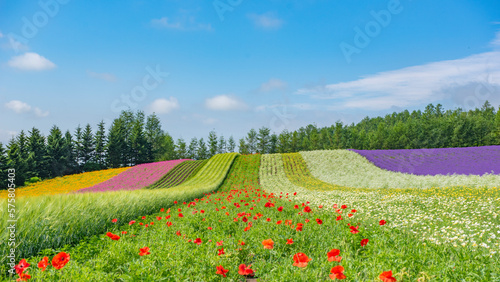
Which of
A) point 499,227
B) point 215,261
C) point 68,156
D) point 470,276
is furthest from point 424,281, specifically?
A: point 68,156

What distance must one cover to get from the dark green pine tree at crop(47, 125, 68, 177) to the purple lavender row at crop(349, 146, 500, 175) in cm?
5233

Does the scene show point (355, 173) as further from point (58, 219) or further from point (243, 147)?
point (243, 147)

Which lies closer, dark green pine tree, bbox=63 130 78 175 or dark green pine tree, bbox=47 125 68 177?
dark green pine tree, bbox=47 125 68 177

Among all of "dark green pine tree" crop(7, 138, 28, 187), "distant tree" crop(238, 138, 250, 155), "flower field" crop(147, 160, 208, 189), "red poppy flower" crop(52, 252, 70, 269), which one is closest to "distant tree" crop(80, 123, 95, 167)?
"dark green pine tree" crop(7, 138, 28, 187)

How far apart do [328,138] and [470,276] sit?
88.0 metres

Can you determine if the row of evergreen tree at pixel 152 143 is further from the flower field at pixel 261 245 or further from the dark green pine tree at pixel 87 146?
the flower field at pixel 261 245

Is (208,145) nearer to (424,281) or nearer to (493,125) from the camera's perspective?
(493,125)

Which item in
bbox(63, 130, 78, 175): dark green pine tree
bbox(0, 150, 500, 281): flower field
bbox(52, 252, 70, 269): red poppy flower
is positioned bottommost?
bbox(0, 150, 500, 281): flower field

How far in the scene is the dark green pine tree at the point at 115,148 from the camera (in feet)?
190

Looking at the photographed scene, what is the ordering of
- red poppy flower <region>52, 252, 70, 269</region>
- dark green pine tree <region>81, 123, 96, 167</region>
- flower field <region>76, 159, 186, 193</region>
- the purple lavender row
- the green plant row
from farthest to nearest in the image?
dark green pine tree <region>81, 123, 96, 167</region>, flower field <region>76, 159, 186, 193</region>, the purple lavender row, the green plant row, red poppy flower <region>52, 252, 70, 269</region>

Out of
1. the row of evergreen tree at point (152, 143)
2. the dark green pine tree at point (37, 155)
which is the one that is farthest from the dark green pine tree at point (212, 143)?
the dark green pine tree at point (37, 155)

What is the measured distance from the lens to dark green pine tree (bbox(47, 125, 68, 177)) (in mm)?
46938

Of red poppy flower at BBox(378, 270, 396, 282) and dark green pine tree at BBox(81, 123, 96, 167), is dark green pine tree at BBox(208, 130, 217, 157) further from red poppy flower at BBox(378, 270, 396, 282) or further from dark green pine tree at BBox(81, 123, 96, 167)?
red poppy flower at BBox(378, 270, 396, 282)

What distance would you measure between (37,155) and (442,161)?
195 ft
